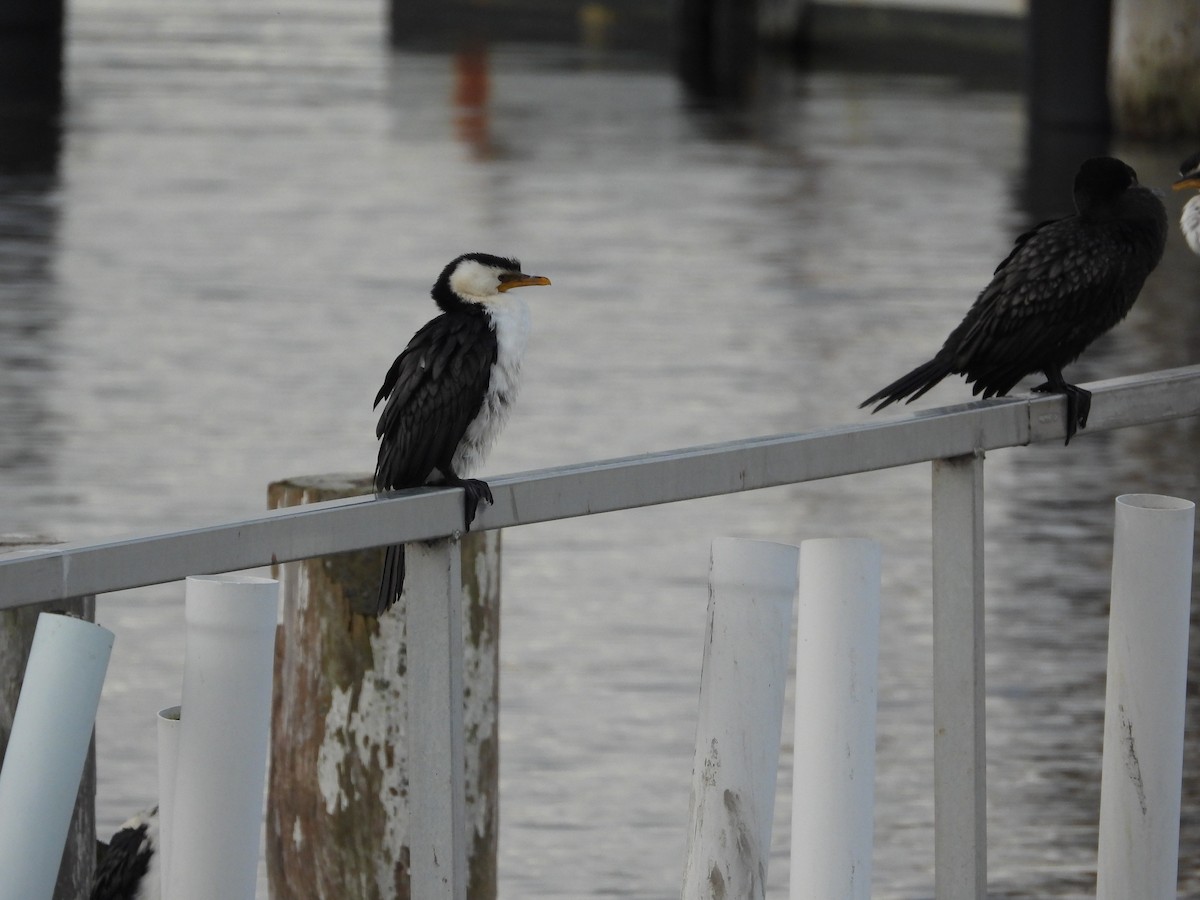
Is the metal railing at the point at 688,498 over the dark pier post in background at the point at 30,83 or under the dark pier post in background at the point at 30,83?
under

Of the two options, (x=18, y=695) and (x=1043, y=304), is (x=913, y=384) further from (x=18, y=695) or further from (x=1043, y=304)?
(x=18, y=695)

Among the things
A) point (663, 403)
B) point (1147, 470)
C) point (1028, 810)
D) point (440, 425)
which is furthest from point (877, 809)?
point (663, 403)

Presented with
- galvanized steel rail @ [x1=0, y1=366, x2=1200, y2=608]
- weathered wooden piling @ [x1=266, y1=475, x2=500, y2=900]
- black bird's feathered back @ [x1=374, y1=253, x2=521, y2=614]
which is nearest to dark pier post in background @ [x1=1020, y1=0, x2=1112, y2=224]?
weathered wooden piling @ [x1=266, y1=475, x2=500, y2=900]

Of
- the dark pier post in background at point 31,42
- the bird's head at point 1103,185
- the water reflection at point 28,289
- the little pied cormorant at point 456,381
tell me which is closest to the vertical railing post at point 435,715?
the little pied cormorant at point 456,381

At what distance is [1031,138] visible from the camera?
21.3 meters

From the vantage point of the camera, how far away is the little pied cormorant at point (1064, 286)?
4062mm

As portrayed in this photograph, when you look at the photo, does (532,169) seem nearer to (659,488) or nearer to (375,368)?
(375,368)

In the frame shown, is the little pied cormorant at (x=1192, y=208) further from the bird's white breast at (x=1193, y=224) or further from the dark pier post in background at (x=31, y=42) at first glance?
the dark pier post in background at (x=31, y=42)

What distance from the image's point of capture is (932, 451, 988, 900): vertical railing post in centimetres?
275

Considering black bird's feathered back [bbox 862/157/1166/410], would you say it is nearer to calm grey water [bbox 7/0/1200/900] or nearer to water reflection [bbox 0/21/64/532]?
calm grey water [bbox 7/0/1200/900]

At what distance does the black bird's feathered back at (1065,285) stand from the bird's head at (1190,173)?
0.19 meters

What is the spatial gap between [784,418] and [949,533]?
6.16m

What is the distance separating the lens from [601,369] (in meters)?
9.94

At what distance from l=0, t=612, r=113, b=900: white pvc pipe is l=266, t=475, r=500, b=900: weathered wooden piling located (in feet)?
5.38
